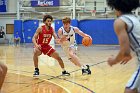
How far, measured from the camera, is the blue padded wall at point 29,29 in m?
22.3

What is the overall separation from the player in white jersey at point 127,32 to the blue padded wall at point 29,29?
1944 cm

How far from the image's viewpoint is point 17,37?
2217 cm

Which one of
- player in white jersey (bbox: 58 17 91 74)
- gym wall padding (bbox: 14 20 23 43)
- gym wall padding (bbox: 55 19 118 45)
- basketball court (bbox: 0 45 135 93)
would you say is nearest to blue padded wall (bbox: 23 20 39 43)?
gym wall padding (bbox: 14 20 23 43)

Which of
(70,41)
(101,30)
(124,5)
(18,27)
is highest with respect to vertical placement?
(124,5)

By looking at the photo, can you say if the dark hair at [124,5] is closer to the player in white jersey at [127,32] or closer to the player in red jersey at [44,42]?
the player in white jersey at [127,32]

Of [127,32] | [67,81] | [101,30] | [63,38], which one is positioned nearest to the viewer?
[127,32]

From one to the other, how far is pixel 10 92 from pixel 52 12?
17162 millimetres

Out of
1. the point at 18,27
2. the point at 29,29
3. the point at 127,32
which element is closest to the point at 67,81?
the point at 127,32

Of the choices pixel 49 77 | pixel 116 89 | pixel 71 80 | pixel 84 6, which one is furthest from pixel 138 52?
pixel 84 6

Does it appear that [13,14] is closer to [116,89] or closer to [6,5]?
[6,5]

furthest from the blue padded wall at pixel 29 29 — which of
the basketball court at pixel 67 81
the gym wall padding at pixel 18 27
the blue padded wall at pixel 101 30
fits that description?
the basketball court at pixel 67 81

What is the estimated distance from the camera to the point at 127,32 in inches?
118

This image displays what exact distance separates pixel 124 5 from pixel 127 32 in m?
0.26

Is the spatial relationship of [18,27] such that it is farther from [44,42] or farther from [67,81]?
[67,81]
